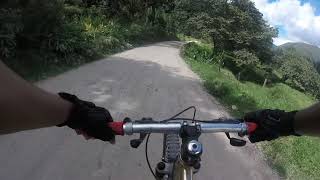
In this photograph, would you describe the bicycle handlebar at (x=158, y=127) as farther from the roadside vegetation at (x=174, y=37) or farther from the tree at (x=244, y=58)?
the tree at (x=244, y=58)

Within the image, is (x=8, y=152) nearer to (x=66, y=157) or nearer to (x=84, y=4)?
(x=66, y=157)

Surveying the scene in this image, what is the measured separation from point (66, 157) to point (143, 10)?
2504 centimetres

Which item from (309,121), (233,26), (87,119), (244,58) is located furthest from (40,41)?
(244,58)

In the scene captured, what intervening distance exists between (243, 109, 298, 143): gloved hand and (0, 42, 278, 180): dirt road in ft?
8.72

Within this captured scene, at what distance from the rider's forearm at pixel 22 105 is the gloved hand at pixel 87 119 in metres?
0.16

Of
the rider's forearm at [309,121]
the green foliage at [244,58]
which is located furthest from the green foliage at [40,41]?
the green foliage at [244,58]

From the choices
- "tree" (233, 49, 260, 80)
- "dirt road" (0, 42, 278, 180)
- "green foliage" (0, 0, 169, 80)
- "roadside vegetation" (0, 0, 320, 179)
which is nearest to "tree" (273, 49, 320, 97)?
"roadside vegetation" (0, 0, 320, 179)

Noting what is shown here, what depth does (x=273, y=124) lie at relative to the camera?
191 cm

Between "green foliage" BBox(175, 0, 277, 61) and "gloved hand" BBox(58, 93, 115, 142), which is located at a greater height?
"gloved hand" BBox(58, 93, 115, 142)

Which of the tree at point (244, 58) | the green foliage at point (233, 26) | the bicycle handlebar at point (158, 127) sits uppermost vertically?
the bicycle handlebar at point (158, 127)

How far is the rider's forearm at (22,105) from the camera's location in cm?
125

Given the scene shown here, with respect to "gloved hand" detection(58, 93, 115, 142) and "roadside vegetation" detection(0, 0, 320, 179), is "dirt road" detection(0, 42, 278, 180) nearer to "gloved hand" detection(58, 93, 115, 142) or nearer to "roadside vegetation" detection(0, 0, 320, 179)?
"roadside vegetation" detection(0, 0, 320, 179)

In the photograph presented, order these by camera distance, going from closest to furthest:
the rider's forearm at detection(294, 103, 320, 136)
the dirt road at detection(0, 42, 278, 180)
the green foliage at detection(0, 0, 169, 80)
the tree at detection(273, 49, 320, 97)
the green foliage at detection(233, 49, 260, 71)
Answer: the rider's forearm at detection(294, 103, 320, 136)
the dirt road at detection(0, 42, 278, 180)
the green foliage at detection(0, 0, 169, 80)
the green foliage at detection(233, 49, 260, 71)
the tree at detection(273, 49, 320, 97)

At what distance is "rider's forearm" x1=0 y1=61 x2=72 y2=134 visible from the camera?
49.0 inches
